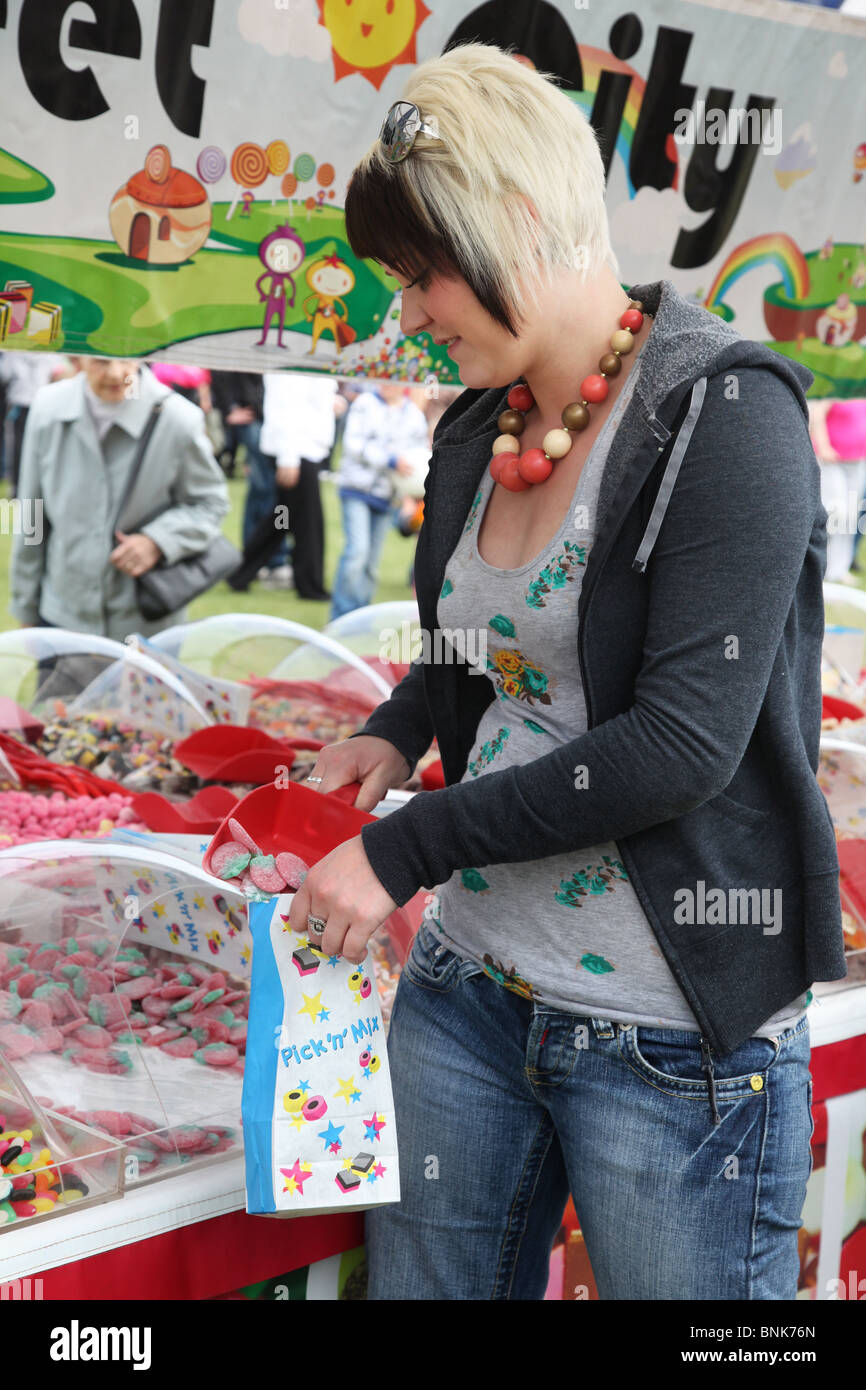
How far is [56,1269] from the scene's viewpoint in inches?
48.7

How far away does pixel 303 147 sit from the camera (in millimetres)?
2408

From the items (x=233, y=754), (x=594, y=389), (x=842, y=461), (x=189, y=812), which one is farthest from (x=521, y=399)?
(x=842, y=461)

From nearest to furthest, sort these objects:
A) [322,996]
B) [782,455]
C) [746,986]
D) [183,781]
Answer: [782,455], [746,986], [322,996], [183,781]

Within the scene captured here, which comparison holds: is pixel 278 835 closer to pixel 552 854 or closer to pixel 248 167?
pixel 552 854

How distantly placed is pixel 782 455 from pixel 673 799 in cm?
28

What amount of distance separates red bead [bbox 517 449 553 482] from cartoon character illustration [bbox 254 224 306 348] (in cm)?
156

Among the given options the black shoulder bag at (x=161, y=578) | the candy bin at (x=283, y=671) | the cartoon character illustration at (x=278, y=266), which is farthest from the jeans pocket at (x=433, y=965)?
the black shoulder bag at (x=161, y=578)

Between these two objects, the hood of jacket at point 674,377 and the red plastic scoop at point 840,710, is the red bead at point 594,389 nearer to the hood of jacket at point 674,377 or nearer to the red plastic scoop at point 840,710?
the hood of jacket at point 674,377

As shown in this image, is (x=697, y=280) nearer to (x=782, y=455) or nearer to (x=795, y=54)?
(x=795, y=54)

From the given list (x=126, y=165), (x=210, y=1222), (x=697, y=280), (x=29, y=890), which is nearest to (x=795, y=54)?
(x=697, y=280)

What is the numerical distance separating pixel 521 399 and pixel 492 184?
259 millimetres

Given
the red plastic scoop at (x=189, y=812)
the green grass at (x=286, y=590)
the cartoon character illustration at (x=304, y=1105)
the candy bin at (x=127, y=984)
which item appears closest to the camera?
the cartoon character illustration at (x=304, y=1105)

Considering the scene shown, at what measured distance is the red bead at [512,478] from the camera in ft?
3.62

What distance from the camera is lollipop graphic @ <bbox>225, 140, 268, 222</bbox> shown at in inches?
92.9
